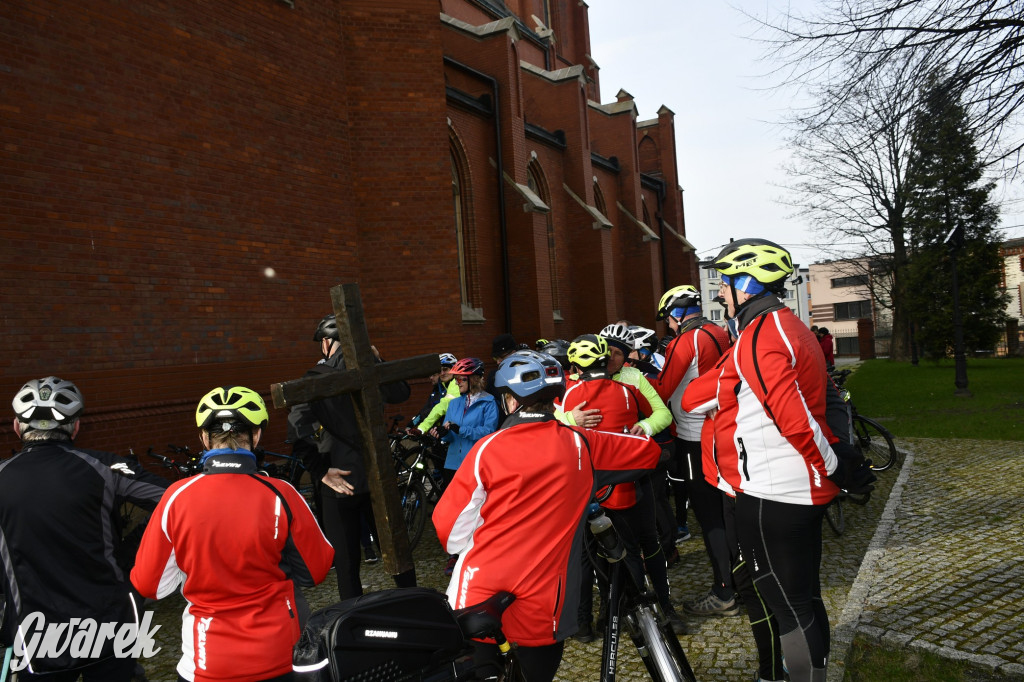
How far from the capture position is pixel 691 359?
196 inches

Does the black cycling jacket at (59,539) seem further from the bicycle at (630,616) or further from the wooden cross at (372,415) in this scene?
the bicycle at (630,616)

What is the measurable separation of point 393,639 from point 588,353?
267cm

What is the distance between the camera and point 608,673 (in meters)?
2.83

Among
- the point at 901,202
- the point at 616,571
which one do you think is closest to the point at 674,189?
the point at 901,202

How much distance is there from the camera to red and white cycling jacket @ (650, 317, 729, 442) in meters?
4.97

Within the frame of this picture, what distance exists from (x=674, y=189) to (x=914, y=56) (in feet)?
74.1

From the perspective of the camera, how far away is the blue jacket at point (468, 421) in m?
6.48

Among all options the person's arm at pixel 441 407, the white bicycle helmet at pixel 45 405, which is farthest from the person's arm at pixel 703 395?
the person's arm at pixel 441 407

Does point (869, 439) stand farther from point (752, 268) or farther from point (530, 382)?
point (530, 382)

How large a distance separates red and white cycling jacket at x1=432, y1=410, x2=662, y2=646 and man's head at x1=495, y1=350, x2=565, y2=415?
0.23 ft

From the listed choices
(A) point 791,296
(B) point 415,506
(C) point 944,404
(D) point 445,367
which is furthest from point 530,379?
(A) point 791,296

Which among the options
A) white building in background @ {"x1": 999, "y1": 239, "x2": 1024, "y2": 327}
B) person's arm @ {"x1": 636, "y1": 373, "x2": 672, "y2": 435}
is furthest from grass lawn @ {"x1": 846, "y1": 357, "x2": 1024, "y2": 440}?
white building in background @ {"x1": 999, "y1": 239, "x2": 1024, "y2": 327}

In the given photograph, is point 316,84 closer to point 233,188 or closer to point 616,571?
point 233,188

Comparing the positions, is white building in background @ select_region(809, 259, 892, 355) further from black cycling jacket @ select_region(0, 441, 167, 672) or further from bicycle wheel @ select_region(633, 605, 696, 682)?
black cycling jacket @ select_region(0, 441, 167, 672)
